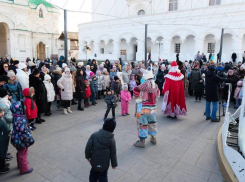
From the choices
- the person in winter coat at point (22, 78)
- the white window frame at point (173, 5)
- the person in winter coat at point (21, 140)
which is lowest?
the person in winter coat at point (21, 140)

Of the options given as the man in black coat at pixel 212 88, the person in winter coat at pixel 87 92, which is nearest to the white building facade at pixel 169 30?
the person in winter coat at pixel 87 92

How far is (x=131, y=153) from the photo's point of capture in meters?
4.76

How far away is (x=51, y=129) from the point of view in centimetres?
620

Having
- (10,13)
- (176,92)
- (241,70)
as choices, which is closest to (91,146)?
(176,92)

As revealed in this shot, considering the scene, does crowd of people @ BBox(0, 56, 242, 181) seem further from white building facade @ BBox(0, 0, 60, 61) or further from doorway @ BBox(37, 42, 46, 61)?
doorway @ BBox(37, 42, 46, 61)

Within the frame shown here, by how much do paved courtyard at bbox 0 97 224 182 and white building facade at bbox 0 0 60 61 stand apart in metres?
29.5

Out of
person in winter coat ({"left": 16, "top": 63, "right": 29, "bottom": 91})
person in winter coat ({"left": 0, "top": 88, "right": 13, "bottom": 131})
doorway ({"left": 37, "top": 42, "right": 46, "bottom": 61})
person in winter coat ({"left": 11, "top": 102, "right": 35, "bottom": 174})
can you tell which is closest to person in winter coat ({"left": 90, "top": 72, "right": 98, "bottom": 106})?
person in winter coat ({"left": 16, "top": 63, "right": 29, "bottom": 91})

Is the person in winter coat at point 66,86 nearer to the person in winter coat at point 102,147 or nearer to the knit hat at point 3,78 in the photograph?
the knit hat at point 3,78

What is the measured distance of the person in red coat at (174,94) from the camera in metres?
7.18

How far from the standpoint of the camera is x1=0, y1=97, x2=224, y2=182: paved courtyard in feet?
12.7

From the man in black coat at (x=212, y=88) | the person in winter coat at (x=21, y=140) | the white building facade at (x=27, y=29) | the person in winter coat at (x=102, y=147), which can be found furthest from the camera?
the white building facade at (x=27, y=29)

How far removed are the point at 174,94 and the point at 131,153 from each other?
3.19 m

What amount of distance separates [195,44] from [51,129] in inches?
→ 944

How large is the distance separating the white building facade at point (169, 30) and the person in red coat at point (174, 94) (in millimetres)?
16757
